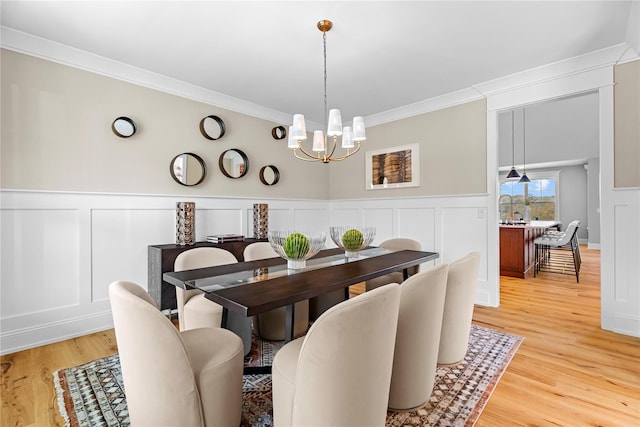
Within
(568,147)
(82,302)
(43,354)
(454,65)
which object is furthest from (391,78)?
(568,147)

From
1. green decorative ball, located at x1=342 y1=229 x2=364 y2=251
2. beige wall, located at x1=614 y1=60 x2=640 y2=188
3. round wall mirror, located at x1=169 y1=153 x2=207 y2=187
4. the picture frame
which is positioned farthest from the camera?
the picture frame

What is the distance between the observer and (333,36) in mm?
2449

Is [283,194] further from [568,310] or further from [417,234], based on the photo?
[568,310]

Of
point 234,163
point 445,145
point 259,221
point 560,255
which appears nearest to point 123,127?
point 234,163

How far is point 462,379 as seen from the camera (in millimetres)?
1956

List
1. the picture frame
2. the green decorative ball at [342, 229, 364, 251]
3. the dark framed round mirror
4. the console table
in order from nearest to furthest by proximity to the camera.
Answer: the green decorative ball at [342, 229, 364, 251], the console table, the picture frame, the dark framed round mirror

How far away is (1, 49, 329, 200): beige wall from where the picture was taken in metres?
2.41

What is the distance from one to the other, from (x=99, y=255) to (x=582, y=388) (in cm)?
380

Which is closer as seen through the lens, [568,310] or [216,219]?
[568,310]

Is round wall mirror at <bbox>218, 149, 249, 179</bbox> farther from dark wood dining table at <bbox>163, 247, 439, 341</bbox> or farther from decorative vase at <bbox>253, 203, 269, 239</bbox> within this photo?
dark wood dining table at <bbox>163, 247, 439, 341</bbox>

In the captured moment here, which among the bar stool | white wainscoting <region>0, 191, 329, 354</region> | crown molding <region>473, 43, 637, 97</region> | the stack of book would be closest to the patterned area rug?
white wainscoting <region>0, 191, 329, 354</region>

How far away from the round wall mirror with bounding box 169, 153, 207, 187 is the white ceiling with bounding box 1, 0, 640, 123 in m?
0.82

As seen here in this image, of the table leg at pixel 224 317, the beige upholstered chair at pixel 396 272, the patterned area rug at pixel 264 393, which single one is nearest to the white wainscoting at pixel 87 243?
the patterned area rug at pixel 264 393

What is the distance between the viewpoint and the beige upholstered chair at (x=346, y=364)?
101 centimetres
